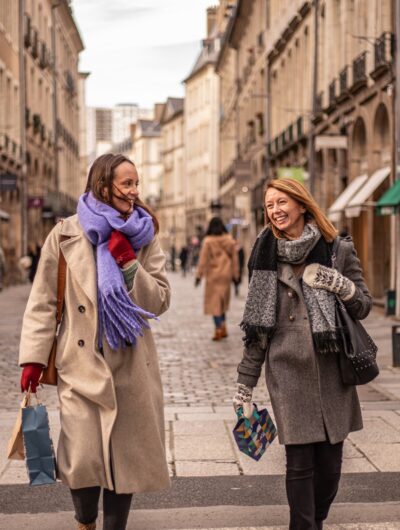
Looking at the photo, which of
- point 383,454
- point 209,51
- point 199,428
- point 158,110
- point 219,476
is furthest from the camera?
point 158,110

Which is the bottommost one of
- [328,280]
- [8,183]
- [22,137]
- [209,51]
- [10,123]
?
[328,280]

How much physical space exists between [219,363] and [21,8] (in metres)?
29.3

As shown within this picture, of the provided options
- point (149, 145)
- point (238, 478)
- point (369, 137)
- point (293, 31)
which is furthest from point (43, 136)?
point (149, 145)

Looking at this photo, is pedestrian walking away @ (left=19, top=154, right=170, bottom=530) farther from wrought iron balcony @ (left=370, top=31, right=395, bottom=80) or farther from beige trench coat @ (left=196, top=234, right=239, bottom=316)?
wrought iron balcony @ (left=370, top=31, right=395, bottom=80)

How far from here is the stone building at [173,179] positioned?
→ 110125mm

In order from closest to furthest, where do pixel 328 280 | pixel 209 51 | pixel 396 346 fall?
pixel 328 280 → pixel 396 346 → pixel 209 51

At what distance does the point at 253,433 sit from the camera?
17.0 feet

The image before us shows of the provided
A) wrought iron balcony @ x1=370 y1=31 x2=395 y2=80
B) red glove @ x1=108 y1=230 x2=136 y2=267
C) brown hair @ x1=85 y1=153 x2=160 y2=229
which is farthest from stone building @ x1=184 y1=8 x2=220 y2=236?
red glove @ x1=108 y1=230 x2=136 y2=267

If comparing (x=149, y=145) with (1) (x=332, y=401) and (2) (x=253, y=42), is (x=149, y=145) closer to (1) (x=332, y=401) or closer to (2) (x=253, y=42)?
(2) (x=253, y=42)

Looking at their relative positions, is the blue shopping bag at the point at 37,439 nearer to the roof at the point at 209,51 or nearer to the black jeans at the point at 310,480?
the black jeans at the point at 310,480

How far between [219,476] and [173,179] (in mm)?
109289

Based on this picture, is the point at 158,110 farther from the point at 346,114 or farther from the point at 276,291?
the point at 276,291

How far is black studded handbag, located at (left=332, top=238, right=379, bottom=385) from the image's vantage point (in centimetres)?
497

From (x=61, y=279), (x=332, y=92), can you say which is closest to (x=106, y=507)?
(x=61, y=279)
